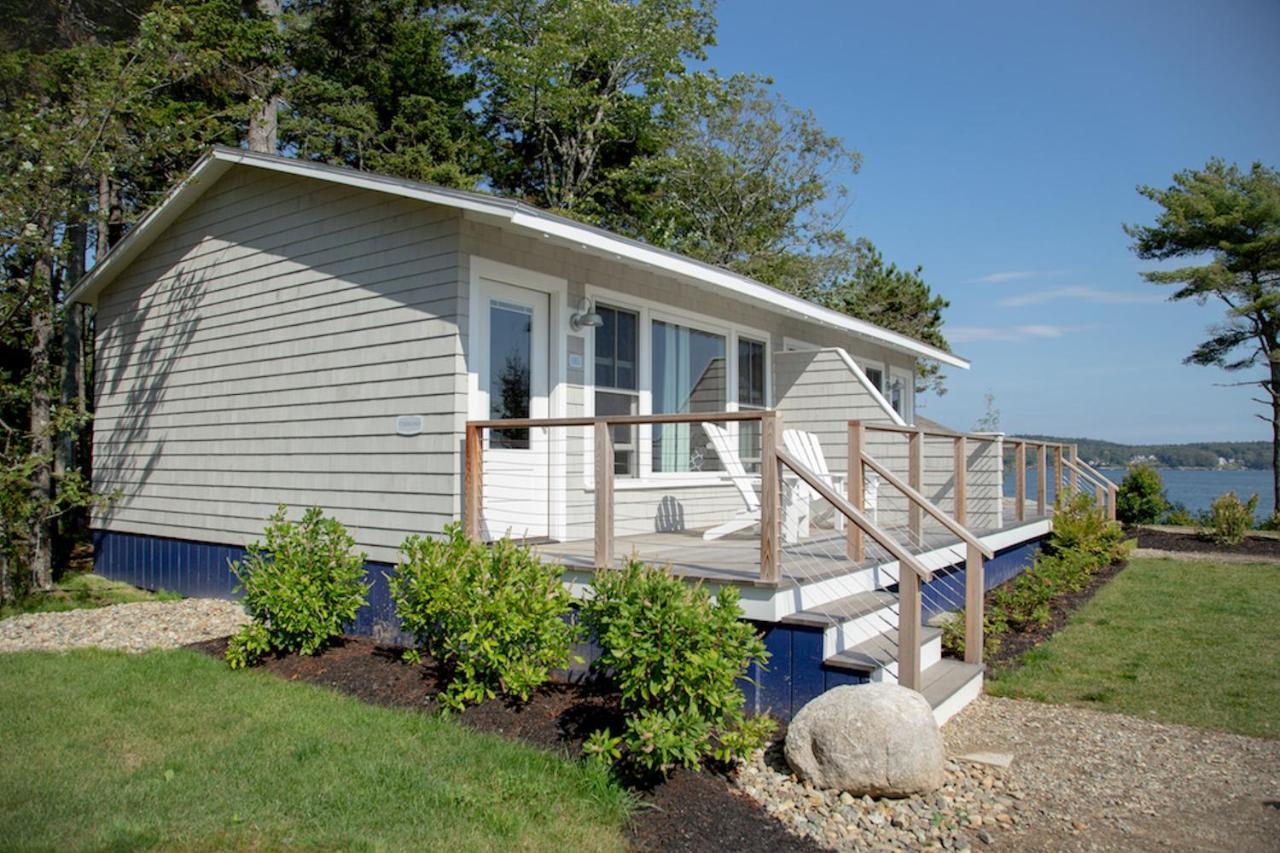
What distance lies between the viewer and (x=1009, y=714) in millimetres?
5402

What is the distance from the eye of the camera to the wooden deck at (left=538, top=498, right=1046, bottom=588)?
208 inches

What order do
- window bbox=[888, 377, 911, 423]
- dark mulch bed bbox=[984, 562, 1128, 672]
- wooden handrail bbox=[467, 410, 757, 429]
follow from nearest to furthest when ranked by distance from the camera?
wooden handrail bbox=[467, 410, 757, 429], dark mulch bed bbox=[984, 562, 1128, 672], window bbox=[888, 377, 911, 423]

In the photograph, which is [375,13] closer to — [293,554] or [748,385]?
[748,385]

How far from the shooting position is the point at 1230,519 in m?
13.9

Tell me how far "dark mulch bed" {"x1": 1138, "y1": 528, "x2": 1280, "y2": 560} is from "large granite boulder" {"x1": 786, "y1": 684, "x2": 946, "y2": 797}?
1141 cm

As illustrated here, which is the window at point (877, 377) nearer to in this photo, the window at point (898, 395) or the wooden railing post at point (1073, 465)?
the window at point (898, 395)

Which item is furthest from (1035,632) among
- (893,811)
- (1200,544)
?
(1200,544)

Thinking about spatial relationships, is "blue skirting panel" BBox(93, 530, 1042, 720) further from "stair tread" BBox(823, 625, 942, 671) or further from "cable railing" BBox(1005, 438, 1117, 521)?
"cable railing" BBox(1005, 438, 1117, 521)

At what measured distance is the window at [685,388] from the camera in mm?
8609

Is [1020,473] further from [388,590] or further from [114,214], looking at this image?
[114,214]

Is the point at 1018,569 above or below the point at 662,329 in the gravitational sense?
below

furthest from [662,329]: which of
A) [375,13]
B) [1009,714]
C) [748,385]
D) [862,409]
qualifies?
[375,13]

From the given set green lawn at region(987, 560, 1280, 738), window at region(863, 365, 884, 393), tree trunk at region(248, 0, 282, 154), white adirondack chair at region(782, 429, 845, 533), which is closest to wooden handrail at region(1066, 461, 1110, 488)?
window at region(863, 365, 884, 393)

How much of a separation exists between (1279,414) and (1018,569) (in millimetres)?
12939
